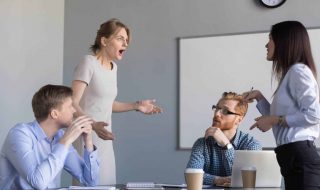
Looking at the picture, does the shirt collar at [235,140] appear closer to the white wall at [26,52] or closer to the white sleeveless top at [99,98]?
the white sleeveless top at [99,98]

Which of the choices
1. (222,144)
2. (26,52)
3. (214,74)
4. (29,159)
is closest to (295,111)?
(222,144)

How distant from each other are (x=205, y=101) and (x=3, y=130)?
62.0 inches

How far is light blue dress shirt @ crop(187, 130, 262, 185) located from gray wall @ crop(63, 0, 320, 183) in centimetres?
138

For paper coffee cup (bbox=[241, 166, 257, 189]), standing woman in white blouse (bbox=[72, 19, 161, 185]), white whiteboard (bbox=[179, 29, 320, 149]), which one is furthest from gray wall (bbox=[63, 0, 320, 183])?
paper coffee cup (bbox=[241, 166, 257, 189])

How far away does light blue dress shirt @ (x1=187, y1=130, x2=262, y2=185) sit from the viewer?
220 centimetres

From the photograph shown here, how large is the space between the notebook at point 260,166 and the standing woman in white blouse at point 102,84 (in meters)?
0.75

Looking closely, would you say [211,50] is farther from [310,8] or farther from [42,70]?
[42,70]

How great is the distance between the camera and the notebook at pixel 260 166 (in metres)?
1.83

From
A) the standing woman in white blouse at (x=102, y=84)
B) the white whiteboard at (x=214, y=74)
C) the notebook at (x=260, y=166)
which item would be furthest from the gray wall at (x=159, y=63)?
the notebook at (x=260, y=166)

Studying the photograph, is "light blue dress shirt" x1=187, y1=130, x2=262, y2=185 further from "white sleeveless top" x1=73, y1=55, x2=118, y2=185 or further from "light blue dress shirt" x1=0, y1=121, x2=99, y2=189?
"light blue dress shirt" x1=0, y1=121, x2=99, y2=189

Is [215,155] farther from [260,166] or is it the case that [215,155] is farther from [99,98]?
[99,98]

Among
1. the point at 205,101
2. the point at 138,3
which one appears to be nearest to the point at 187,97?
the point at 205,101

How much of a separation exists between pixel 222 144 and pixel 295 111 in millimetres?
730

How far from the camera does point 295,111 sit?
1526 mm
